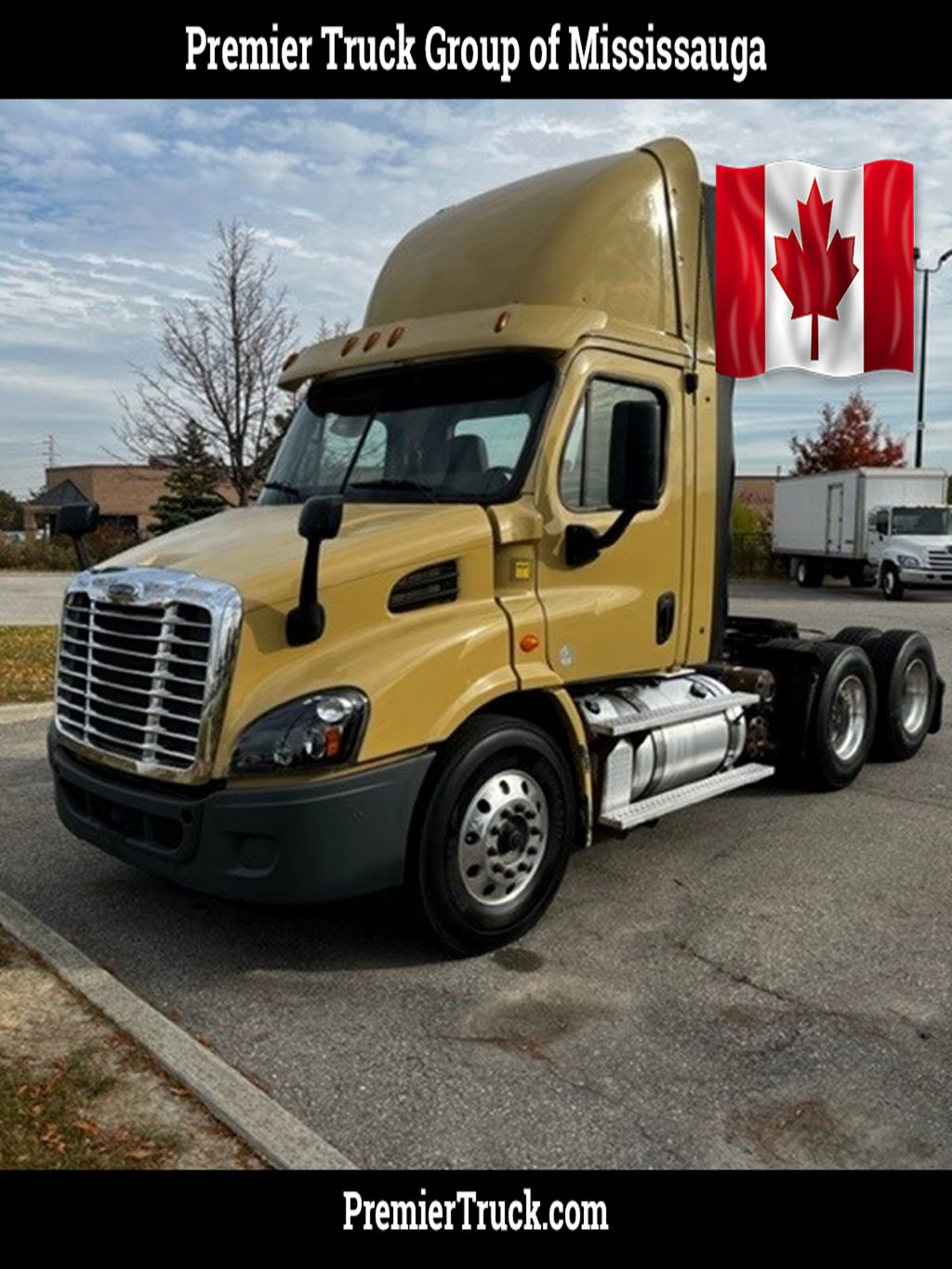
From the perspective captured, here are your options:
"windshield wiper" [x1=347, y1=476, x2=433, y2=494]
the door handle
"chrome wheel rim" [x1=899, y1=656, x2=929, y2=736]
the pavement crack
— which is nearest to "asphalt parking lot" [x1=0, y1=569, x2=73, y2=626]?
"windshield wiper" [x1=347, y1=476, x2=433, y2=494]

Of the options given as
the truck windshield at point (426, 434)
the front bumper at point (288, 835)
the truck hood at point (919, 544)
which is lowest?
the front bumper at point (288, 835)

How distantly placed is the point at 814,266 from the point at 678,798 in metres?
3.07

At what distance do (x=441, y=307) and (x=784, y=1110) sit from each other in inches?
161

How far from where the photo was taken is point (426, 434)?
16.9ft

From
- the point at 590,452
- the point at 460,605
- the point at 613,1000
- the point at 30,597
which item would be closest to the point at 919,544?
the point at 30,597

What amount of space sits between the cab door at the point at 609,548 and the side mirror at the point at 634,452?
320mm

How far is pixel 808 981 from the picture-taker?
4266 millimetres

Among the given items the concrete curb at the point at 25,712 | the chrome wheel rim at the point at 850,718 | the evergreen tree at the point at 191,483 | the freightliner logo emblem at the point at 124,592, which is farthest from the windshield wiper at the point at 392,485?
the evergreen tree at the point at 191,483

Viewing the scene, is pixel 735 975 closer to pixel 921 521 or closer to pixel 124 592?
pixel 124 592

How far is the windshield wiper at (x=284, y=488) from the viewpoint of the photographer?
17.9 feet

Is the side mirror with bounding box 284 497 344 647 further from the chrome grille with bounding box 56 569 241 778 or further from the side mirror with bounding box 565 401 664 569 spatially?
the side mirror with bounding box 565 401 664 569

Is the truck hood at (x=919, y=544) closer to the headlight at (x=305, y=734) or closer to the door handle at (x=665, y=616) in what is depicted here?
the door handle at (x=665, y=616)

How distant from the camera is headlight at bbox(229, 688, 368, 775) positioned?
396 centimetres

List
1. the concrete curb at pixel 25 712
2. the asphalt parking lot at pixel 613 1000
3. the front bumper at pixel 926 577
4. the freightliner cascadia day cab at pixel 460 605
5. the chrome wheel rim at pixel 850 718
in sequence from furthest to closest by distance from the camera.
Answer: the front bumper at pixel 926 577
the concrete curb at pixel 25 712
the chrome wheel rim at pixel 850 718
the freightliner cascadia day cab at pixel 460 605
the asphalt parking lot at pixel 613 1000
